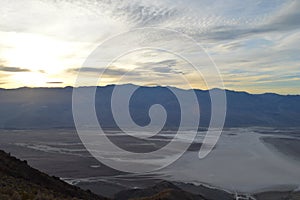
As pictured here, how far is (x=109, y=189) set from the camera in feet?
159

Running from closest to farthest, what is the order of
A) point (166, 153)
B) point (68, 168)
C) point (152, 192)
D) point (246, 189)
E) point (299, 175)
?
point (152, 192) < point (246, 189) < point (299, 175) < point (68, 168) < point (166, 153)

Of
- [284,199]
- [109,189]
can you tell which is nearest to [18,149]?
[109,189]

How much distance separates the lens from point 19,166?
2058 centimetres

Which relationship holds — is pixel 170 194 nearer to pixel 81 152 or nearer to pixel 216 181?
pixel 216 181

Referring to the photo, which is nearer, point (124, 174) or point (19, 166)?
point (19, 166)

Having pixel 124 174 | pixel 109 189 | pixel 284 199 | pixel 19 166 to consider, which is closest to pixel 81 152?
pixel 124 174

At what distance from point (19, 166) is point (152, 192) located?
2133 cm

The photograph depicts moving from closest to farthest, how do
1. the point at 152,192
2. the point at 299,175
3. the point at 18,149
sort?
the point at 152,192 < the point at 299,175 < the point at 18,149

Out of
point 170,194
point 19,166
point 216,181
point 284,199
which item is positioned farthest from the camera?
point 216,181

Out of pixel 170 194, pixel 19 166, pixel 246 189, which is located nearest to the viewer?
pixel 19 166

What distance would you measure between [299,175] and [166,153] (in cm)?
3169

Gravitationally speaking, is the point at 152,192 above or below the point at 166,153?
below

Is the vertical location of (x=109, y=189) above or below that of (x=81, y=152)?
below

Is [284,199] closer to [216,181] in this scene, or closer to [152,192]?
[216,181]
